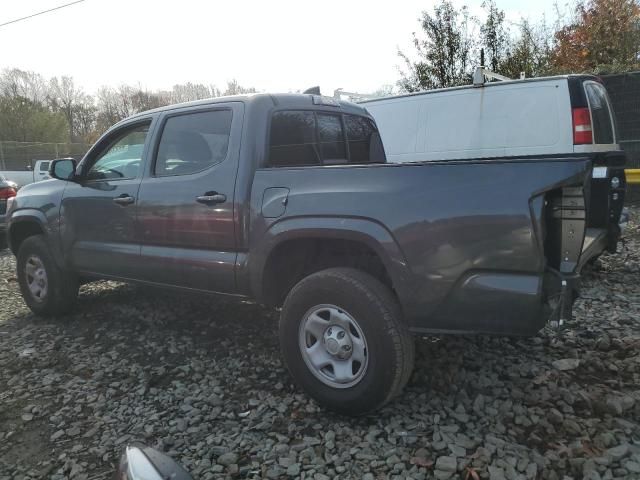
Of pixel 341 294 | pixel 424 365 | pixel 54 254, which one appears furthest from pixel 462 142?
pixel 54 254

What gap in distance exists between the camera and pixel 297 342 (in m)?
2.84

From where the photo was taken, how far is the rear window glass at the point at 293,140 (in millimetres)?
3320

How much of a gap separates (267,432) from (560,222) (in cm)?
189

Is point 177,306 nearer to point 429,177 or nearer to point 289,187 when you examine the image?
point 289,187

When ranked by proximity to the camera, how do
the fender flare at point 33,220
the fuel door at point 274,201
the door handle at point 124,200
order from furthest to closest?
1. the fender flare at point 33,220
2. the door handle at point 124,200
3. the fuel door at point 274,201

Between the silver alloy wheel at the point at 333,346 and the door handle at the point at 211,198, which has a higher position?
the door handle at the point at 211,198

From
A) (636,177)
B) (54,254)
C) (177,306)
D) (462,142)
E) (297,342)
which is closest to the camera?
(297,342)

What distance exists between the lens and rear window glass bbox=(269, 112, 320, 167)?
332cm

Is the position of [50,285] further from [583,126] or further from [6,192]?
[583,126]

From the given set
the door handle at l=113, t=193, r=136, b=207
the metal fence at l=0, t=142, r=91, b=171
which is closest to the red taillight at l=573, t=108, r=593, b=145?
the door handle at l=113, t=193, r=136, b=207

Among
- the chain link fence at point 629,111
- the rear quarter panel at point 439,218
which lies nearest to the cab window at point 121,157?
the rear quarter panel at point 439,218

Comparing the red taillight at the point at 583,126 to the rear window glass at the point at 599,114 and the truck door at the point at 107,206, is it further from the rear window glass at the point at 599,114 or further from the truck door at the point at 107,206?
the truck door at the point at 107,206

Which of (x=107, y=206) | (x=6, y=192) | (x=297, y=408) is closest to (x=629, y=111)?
(x=297, y=408)

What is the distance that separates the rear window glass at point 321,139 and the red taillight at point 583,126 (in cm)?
264
